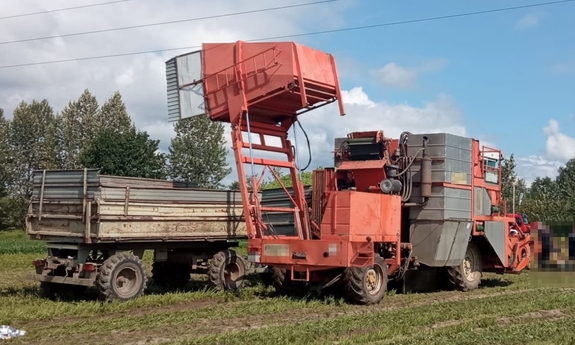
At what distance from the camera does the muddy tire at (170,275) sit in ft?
49.8

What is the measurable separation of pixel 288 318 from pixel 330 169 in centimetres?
474

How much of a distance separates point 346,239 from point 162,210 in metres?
3.68

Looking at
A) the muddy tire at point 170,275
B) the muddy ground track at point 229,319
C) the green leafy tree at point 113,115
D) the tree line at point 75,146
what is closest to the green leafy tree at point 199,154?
the tree line at point 75,146

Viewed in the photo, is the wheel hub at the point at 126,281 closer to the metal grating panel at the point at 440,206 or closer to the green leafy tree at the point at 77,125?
the metal grating panel at the point at 440,206

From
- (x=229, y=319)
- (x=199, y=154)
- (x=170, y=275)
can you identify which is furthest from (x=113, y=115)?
(x=229, y=319)

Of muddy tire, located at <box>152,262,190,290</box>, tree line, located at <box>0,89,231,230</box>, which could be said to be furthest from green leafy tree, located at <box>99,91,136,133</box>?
muddy tire, located at <box>152,262,190,290</box>

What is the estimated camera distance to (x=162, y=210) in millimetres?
13289

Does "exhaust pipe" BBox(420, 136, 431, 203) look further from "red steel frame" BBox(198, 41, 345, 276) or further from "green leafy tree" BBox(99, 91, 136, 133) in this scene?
"green leafy tree" BBox(99, 91, 136, 133)

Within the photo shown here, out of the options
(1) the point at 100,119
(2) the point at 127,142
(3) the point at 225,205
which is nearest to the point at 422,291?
(3) the point at 225,205

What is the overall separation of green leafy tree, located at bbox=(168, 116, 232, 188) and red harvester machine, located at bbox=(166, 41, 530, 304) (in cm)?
4482

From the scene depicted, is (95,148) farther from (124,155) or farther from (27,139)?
(27,139)

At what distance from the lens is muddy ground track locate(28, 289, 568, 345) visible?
8.61 m

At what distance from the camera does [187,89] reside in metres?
14.3

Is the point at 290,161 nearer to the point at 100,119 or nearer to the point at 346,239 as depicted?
the point at 346,239
